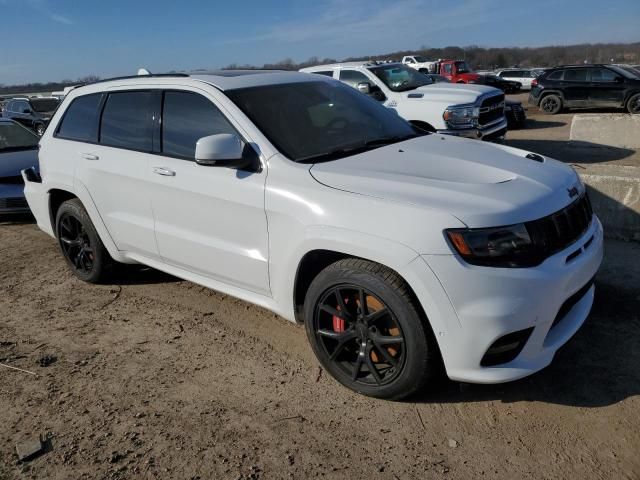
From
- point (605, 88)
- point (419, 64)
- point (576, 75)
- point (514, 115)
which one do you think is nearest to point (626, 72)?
point (605, 88)

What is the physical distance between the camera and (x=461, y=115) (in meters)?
8.74

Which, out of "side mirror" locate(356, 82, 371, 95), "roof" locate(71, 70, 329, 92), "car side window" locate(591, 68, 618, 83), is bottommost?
"car side window" locate(591, 68, 618, 83)

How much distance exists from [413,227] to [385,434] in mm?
1082

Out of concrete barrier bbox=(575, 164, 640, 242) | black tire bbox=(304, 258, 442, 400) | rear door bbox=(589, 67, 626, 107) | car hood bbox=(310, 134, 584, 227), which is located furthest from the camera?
rear door bbox=(589, 67, 626, 107)

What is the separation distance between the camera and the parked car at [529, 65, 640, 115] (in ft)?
57.9

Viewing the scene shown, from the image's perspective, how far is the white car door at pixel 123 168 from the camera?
13.2ft

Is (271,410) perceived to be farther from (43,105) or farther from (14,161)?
(43,105)

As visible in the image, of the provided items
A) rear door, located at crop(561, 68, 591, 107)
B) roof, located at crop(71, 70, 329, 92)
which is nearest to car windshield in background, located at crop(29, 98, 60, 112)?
rear door, located at crop(561, 68, 591, 107)

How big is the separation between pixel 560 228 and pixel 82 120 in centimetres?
401

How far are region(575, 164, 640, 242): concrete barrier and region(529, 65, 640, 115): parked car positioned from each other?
14790mm

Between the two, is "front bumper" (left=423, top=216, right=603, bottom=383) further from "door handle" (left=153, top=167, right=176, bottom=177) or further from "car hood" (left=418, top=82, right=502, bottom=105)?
"car hood" (left=418, top=82, right=502, bottom=105)

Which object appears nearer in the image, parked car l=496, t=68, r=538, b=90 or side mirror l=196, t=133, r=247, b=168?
side mirror l=196, t=133, r=247, b=168

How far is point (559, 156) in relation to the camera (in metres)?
10.2

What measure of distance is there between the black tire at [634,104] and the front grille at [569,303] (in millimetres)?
17482
